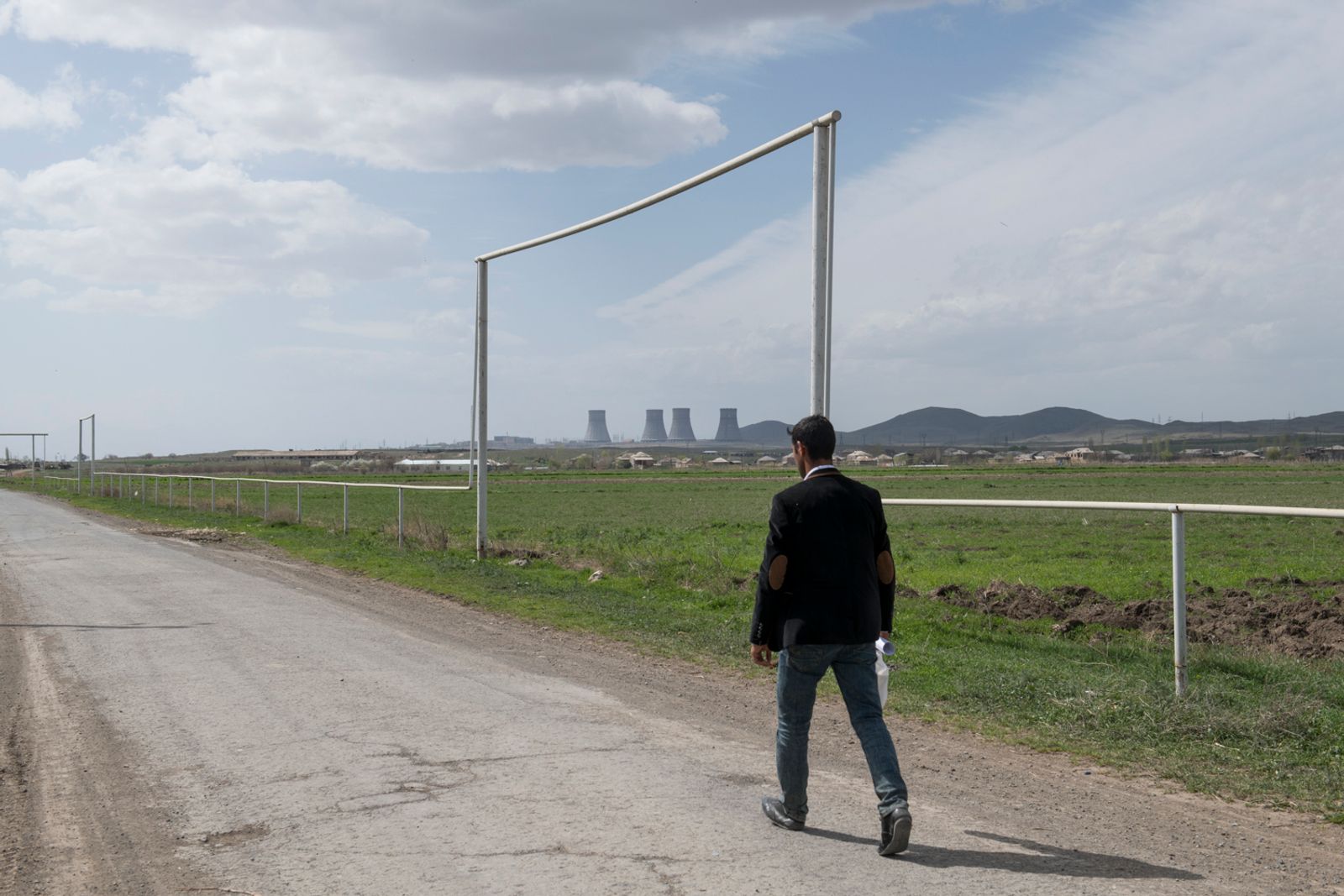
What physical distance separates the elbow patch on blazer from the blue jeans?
0.33m

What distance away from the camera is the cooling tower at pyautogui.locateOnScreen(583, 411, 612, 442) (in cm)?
1856

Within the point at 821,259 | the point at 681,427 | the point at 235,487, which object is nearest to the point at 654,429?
the point at 681,427

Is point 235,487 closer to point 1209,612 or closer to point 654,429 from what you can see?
point 654,429

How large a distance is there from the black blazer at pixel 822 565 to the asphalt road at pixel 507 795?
929 millimetres

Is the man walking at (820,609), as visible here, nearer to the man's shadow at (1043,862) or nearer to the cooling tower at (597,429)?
the man's shadow at (1043,862)

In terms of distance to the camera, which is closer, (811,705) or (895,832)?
(895,832)

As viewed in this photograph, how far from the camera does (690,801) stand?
5.30 metres

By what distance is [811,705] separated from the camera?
4.99m

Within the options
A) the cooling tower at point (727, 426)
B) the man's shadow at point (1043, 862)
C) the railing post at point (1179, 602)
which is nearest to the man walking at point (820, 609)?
the man's shadow at point (1043, 862)

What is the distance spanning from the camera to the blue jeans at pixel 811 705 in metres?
4.80

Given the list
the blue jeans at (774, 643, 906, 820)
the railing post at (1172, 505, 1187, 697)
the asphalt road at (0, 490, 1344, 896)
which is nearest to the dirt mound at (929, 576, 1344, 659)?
the railing post at (1172, 505, 1187, 697)

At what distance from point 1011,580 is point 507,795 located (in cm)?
1228

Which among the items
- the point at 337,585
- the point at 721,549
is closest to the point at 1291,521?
the point at 721,549

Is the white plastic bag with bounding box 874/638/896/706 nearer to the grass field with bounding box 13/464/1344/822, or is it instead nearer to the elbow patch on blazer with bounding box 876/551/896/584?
the elbow patch on blazer with bounding box 876/551/896/584
